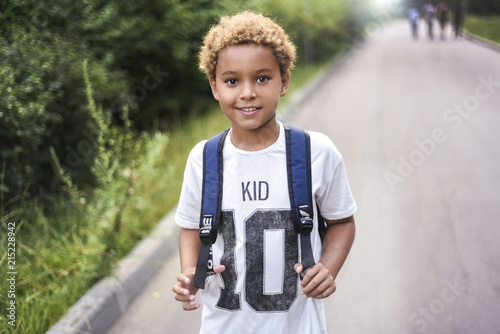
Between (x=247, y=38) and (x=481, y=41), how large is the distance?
30.9 ft

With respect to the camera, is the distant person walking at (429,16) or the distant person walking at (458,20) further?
the distant person walking at (429,16)

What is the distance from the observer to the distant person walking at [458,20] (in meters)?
7.71

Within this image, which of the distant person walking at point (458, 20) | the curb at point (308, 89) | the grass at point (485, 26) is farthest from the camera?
the curb at point (308, 89)

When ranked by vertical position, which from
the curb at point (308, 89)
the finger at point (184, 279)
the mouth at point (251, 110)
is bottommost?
the curb at point (308, 89)

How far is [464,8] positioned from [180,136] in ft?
17.3

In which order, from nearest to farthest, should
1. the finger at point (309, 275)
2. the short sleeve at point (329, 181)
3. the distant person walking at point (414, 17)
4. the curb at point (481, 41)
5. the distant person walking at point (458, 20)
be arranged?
the finger at point (309, 275)
the short sleeve at point (329, 181)
the distant person walking at point (458, 20)
the distant person walking at point (414, 17)
the curb at point (481, 41)

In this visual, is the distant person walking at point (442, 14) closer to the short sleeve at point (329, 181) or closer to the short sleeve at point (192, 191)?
the short sleeve at point (329, 181)

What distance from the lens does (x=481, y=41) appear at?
30.8 ft

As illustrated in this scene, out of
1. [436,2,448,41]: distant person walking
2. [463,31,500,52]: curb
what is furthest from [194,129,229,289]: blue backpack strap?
[463,31,500,52]: curb

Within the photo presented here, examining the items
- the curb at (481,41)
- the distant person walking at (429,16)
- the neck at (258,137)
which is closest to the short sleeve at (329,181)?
the neck at (258,137)

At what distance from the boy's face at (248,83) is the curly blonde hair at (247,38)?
0.02 metres

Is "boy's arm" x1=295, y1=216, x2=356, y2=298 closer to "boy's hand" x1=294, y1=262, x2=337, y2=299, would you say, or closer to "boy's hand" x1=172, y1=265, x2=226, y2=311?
"boy's hand" x1=294, y1=262, x2=337, y2=299

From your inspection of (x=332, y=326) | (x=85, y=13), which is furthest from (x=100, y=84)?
(x=332, y=326)

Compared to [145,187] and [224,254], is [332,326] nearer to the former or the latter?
[224,254]
